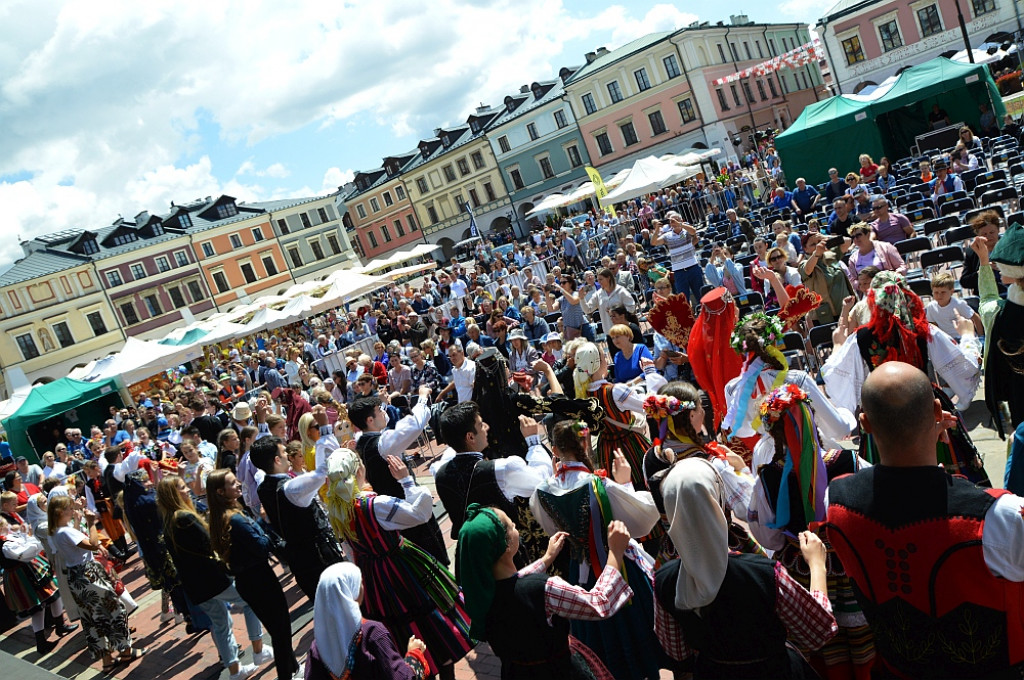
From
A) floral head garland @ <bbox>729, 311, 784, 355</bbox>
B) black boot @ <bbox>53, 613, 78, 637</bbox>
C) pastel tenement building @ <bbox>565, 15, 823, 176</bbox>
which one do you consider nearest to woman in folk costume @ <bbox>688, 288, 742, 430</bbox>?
floral head garland @ <bbox>729, 311, 784, 355</bbox>

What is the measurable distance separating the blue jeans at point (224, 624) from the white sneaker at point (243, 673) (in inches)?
3.5

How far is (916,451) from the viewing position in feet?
6.94

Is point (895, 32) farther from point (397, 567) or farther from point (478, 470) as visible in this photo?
point (397, 567)

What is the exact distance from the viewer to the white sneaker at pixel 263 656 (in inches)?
234

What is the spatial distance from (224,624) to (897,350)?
18.0 feet

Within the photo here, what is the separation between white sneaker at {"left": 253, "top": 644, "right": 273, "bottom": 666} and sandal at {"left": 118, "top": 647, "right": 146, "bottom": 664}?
2.15m

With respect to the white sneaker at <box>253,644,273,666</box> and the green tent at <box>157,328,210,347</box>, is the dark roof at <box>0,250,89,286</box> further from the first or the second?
the white sneaker at <box>253,644,273,666</box>

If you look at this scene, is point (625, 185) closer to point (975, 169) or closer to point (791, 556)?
point (975, 169)

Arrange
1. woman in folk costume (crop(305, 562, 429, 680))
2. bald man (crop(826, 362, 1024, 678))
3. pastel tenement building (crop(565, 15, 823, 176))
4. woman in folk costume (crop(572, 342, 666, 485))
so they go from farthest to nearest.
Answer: pastel tenement building (crop(565, 15, 823, 176)), woman in folk costume (crop(572, 342, 666, 485)), woman in folk costume (crop(305, 562, 429, 680)), bald man (crop(826, 362, 1024, 678))

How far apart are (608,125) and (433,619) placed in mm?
49809

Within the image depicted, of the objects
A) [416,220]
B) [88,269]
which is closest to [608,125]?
[416,220]

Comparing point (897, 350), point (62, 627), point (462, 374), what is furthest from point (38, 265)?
point (897, 350)

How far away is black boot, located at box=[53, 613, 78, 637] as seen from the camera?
8758 millimetres

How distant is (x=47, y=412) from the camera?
20.2 metres
